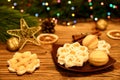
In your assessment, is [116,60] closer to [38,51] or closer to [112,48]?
[112,48]

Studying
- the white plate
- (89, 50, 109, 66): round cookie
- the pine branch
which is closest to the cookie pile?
(89, 50, 109, 66): round cookie

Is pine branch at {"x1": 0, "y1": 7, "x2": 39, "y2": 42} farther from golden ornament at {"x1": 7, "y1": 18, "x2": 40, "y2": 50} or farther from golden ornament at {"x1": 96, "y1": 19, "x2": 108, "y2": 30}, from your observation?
golden ornament at {"x1": 96, "y1": 19, "x2": 108, "y2": 30}

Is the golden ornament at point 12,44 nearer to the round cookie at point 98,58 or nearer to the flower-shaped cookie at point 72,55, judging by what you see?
the flower-shaped cookie at point 72,55

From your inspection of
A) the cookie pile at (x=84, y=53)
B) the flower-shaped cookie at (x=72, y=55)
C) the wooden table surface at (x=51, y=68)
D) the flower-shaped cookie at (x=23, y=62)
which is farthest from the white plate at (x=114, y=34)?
the flower-shaped cookie at (x=23, y=62)

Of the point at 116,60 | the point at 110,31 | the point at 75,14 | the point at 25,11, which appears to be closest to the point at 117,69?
the point at 116,60

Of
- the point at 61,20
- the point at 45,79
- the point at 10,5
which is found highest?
the point at 10,5
